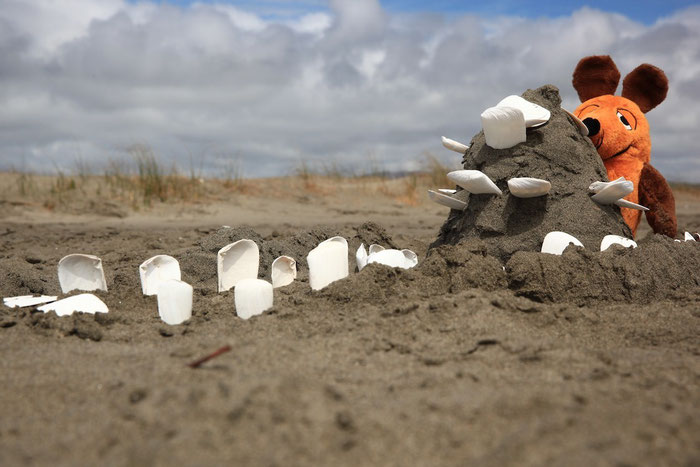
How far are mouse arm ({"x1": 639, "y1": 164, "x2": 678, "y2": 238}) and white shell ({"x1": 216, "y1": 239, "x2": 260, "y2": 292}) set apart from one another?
2.71 m

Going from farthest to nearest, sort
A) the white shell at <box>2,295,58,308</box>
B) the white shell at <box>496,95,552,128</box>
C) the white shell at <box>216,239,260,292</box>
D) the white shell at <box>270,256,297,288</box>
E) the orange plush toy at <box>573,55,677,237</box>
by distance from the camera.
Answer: the orange plush toy at <box>573,55,677,237</box> < the white shell at <box>270,256,297,288</box> < the white shell at <box>216,239,260,292</box> < the white shell at <box>496,95,552,128</box> < the white shell at <box>2,295,58,308</box>

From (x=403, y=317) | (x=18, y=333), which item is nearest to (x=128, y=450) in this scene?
(x=403, y=317)

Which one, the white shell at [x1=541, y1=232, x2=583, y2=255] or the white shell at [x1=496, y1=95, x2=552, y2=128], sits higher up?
the white shell at [x1=496, y1=95, x2=552, y2=128]

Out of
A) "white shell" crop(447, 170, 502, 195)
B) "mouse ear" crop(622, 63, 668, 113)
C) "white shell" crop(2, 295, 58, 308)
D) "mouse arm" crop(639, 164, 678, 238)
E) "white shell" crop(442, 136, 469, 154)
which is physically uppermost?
"mouse ear" crop(622, 63, 668, 113)

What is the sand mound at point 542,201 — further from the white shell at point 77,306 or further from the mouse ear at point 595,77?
the white shell at point 77,306

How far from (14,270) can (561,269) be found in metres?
3.47

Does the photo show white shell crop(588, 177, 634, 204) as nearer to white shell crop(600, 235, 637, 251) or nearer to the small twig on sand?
white shell crop(600, 235, 637, 251)

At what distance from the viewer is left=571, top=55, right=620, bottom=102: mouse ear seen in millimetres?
4207

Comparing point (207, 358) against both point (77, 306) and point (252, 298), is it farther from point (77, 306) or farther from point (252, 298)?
point (77, 306)

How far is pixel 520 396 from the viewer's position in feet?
5.87

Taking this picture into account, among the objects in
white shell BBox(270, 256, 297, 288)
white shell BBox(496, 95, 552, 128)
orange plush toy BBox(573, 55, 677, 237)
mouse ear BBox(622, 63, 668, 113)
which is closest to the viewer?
white shell BBox(496, 95, 552, 128)

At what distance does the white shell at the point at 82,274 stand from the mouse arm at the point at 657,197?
3.67m

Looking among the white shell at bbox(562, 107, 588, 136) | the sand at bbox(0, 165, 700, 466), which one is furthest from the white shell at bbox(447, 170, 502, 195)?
the white shell at bbox(562, 107, 588, 136)

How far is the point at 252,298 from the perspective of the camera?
114 inches
